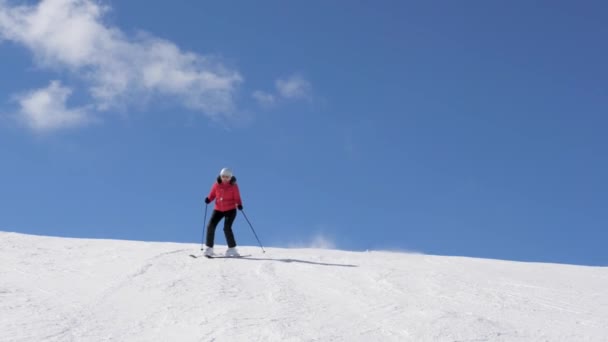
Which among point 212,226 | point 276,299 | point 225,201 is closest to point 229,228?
point 212,226

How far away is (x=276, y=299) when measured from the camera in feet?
25.7

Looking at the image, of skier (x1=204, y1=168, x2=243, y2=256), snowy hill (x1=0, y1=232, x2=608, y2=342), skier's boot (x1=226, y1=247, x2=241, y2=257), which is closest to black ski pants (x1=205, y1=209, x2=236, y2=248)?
skier (x1=204, y1=168, x2=243, y2=256)

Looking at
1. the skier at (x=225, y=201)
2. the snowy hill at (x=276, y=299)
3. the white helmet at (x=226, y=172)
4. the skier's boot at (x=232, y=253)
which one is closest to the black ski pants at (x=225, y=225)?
the skier at (x=225, y=201)

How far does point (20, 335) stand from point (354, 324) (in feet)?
11.3

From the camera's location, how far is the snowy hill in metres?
6.43

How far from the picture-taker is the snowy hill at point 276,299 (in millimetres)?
6426

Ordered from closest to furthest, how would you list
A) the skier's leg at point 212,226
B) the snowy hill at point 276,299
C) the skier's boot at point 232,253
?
the snowy hill at point 276,299 < the skier's boot at point 232,253 < the skier's leg at point 212,226

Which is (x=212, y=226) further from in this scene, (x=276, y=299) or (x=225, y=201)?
(x=276, y=299)

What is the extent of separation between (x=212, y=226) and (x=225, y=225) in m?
0.28

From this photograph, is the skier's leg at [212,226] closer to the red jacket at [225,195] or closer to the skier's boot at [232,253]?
the red jacket at [225,195]

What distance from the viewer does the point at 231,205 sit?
43.3ft

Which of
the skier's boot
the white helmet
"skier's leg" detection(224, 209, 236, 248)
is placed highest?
the white helmet

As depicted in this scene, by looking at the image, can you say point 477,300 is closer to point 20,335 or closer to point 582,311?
point 582,311

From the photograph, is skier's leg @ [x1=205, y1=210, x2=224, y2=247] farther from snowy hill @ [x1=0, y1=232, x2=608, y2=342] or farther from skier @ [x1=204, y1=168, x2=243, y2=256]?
snowy hill @ [x1=0, y1=232, x2=608, y2=342]
